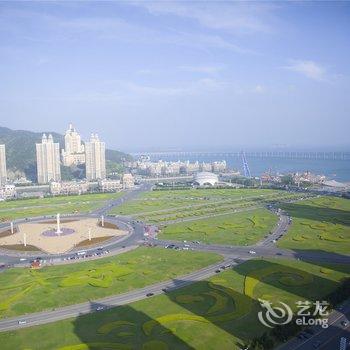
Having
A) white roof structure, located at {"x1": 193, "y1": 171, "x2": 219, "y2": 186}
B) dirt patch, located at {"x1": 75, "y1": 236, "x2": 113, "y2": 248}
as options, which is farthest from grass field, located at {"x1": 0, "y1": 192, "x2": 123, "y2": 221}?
white roof structure, located at {"x1": 193, "y1": 171, "x2": 219, "y2": 186}

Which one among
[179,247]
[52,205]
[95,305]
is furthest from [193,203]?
[95,305]

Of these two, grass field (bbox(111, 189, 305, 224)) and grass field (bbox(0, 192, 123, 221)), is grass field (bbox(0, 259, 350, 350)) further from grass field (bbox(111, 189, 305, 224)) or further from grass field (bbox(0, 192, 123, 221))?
grass field (bbox(0, 192, 123, 221))

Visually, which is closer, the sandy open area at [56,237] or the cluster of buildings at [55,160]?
the sandy open area at [56,237]

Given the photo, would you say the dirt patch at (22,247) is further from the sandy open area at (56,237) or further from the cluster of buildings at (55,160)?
the cluster of buildings at (55,160)

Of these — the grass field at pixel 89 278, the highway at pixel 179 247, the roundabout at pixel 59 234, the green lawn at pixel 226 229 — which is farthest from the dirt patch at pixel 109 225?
the grass field at pixel 89 278

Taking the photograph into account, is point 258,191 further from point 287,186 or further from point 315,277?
point 315,277
